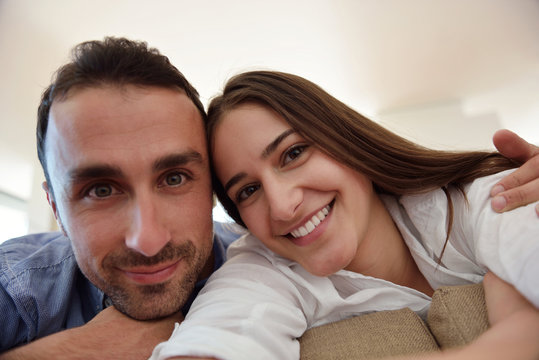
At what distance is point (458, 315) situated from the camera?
0.74 m

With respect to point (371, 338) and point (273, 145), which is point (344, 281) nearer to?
point (371, 338)

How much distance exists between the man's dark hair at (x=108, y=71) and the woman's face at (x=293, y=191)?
34cm

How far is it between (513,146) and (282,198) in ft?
2.57

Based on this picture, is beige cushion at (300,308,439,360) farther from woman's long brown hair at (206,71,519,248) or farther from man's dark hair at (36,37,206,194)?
man's dark hair at (36,37,206,194)

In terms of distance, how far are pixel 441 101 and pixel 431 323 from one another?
5.03 meters

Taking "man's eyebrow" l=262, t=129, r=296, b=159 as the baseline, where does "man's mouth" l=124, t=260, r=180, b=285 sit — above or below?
below

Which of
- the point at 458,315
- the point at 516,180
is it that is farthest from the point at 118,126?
the point at 516,180

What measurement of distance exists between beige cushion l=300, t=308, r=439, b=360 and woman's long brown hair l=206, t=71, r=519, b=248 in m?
0.38

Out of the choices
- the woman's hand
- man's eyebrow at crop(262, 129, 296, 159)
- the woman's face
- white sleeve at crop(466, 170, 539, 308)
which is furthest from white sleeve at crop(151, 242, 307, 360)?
the woman's hand

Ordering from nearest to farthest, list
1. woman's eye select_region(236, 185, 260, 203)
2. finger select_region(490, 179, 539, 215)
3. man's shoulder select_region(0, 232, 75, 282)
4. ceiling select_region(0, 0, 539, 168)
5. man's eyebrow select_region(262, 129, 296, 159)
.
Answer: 1. finger select_region(490, 179, 539, 215)
2. man's eyebrow select_region(262, 129, 296, 159)
3. woman's eye select_region(236, 185, 260, 203)
4. man's shoulder select_region(0, 232, 75, 282)
5. ceiling select_region(0, 0, 539, 168)

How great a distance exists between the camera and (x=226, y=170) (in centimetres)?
103

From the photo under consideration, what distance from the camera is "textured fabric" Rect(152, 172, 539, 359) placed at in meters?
0.69

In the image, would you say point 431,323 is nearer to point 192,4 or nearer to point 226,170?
point 226,170

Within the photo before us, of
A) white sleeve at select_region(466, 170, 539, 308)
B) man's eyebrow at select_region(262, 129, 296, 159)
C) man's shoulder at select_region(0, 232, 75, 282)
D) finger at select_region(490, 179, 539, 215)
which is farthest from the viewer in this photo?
man's shoulder at select_region(0, 232, 75, 282)
